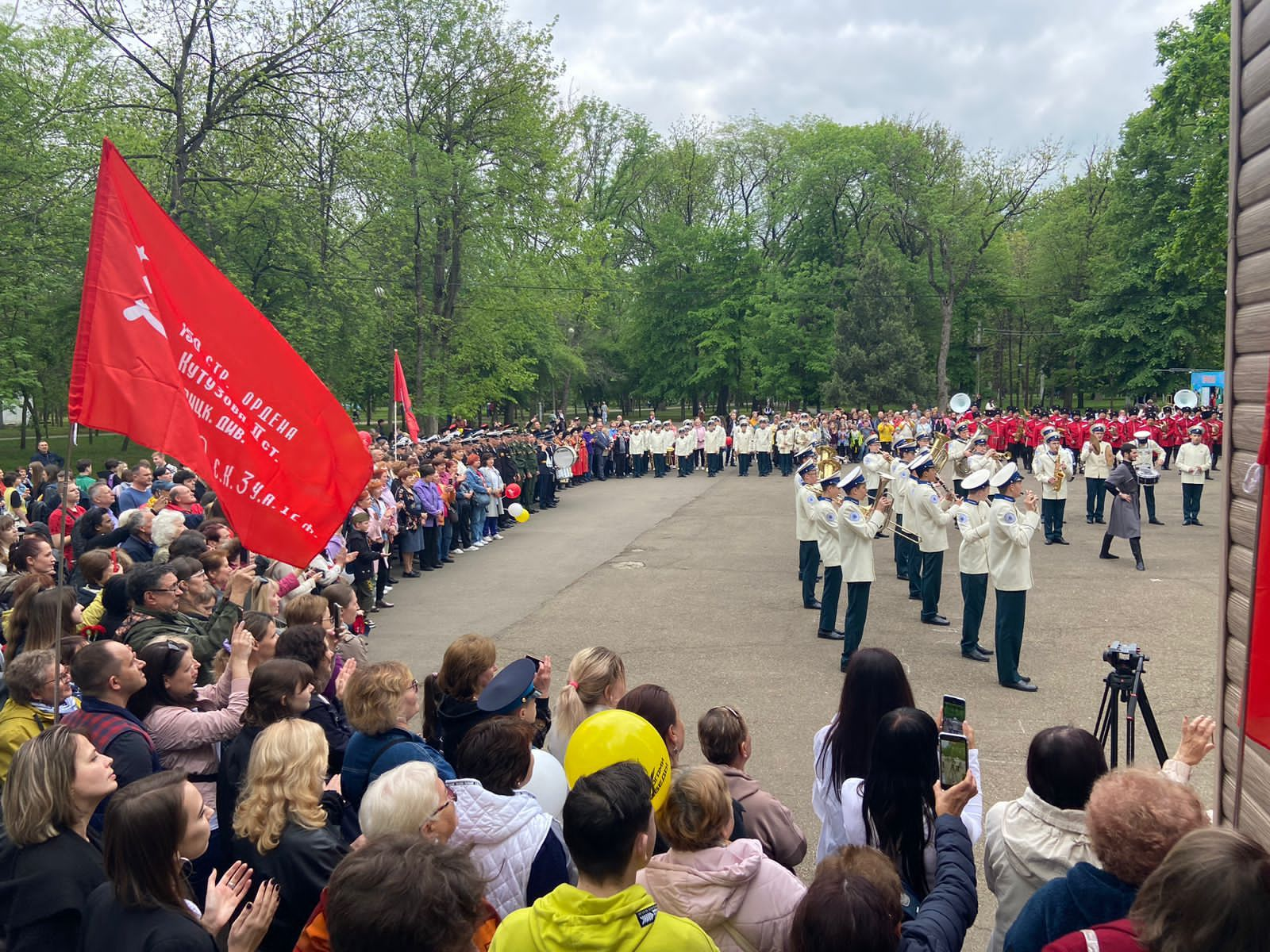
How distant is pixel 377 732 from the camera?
414cm

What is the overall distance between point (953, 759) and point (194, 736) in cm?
337

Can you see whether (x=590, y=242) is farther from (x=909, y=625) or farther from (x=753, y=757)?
(x=753, y=757)

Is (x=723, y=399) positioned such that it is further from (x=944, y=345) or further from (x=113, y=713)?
(x=113, y=713)

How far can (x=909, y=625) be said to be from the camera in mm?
11500

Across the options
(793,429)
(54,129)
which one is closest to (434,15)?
(54,129)

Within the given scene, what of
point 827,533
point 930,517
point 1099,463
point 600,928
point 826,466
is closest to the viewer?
point 600,928

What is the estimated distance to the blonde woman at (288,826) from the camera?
3279 mm

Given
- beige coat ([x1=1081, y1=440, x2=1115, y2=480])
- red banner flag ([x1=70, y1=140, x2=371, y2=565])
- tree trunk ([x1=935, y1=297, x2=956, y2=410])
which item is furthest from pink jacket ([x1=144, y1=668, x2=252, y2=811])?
tree trunk ([x1=935, y1=297, x2=956, y2=410])

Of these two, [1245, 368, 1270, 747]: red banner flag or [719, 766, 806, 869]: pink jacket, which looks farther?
[719, 766, 806, 869]: pink jacket

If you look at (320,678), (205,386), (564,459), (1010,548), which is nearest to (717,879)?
(320,678)

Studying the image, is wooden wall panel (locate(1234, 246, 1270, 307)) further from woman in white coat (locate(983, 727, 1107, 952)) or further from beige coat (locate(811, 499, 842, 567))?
beige coat (locate(811, 499, 842, 567))

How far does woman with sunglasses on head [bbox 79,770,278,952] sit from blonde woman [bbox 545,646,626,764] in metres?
1.98

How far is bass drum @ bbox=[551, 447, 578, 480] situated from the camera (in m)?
25.6

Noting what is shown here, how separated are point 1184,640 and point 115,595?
10209 mm
